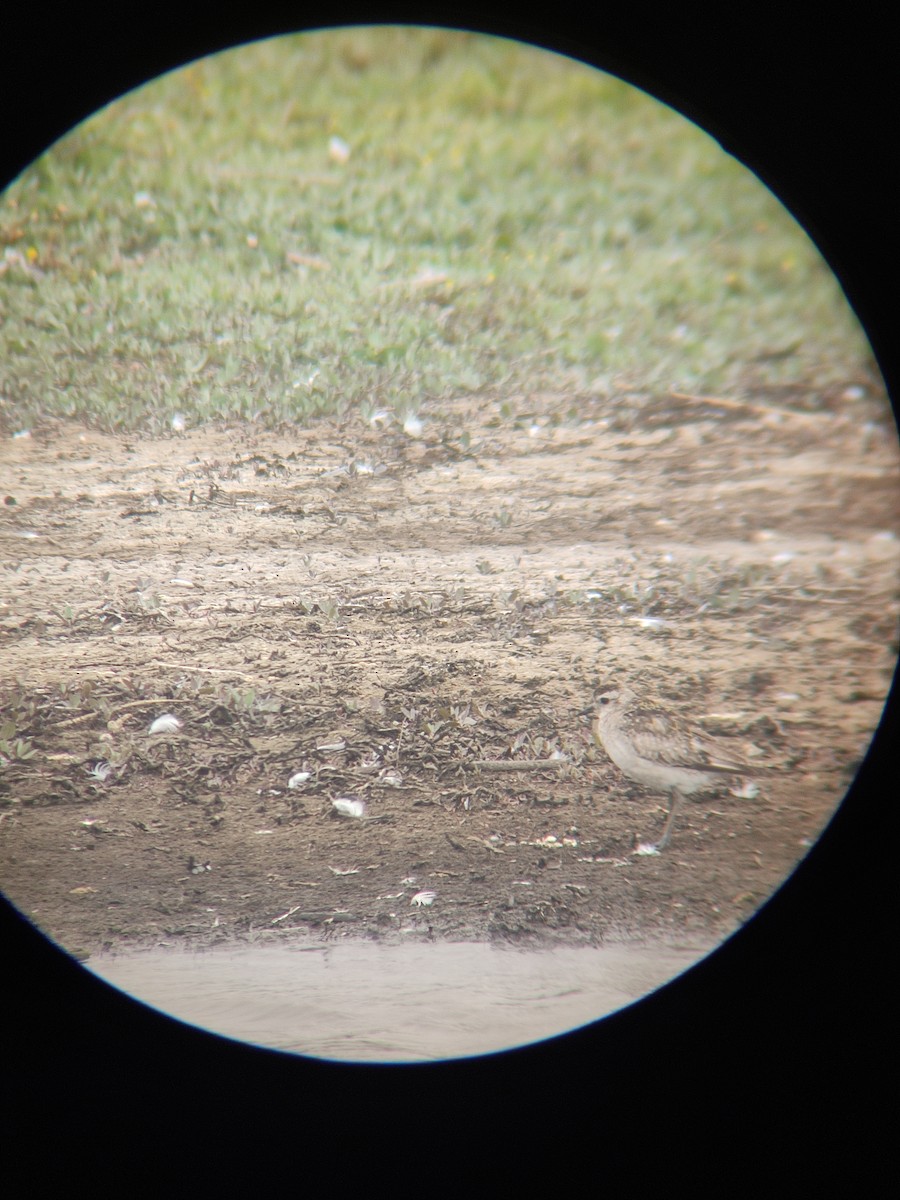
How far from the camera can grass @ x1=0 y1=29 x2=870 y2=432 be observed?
252 cm

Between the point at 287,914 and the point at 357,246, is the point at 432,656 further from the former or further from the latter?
the point at 357,246

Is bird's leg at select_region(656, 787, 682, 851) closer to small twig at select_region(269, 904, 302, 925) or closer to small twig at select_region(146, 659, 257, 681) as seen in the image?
small twig at select_region(269, 904, 302, 925)

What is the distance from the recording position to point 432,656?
2451 millimetres

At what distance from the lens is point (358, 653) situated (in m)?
2.46

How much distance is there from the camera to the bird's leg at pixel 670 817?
2.16m

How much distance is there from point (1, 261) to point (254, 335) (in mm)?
862

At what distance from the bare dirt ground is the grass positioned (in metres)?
0.17

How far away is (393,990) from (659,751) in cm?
102

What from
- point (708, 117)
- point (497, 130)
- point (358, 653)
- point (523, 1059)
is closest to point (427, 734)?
point (358, 653)

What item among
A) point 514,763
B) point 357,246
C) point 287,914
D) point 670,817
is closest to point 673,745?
point 670,817

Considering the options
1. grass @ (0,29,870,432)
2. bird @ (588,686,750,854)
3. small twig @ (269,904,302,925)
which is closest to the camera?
small twig @ (269,904,302,925)

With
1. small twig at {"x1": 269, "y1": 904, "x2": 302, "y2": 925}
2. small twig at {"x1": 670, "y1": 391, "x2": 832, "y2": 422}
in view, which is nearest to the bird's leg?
small twig at {"x1": 269, "y1": 904, "x2": 302, "y2": 925}

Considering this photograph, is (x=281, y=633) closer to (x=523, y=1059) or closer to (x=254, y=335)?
(x=254, y=335)

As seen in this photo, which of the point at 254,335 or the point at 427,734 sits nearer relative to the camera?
the point at 427,734
